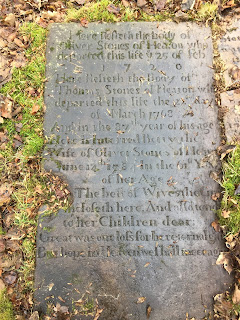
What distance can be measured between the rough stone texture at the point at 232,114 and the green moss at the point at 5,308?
A: 2.62 metres

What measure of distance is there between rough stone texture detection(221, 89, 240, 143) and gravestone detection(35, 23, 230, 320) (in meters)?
0.14

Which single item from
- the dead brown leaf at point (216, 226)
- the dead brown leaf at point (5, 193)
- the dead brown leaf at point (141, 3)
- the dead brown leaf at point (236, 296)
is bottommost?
the dead brown leaf at point (236, 296)

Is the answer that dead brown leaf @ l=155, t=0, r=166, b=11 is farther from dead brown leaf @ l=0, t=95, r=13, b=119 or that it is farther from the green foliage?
dead brown leaf @ l=0, t=95, r=13, b=119

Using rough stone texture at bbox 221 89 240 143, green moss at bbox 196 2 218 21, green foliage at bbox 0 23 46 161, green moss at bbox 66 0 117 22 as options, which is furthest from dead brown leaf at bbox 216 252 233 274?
green moss at bbox 66 0 117 22

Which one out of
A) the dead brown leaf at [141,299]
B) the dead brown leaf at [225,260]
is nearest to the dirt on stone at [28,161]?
the dead brown leaf at [225,260]

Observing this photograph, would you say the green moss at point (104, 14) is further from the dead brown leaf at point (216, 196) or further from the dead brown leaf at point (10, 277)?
the dead brown leaf at point (10, 277)

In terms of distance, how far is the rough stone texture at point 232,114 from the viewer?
297 centimetres

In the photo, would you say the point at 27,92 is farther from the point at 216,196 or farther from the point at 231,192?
the point at 231,192

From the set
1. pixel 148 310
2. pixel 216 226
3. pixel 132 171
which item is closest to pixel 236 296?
pixel 216 226

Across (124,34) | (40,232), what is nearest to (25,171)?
(40,232)

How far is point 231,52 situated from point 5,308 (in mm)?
3429

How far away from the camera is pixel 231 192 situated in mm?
2844

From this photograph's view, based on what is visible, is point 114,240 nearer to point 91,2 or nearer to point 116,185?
point 116,185

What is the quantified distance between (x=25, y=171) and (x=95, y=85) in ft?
3.74
